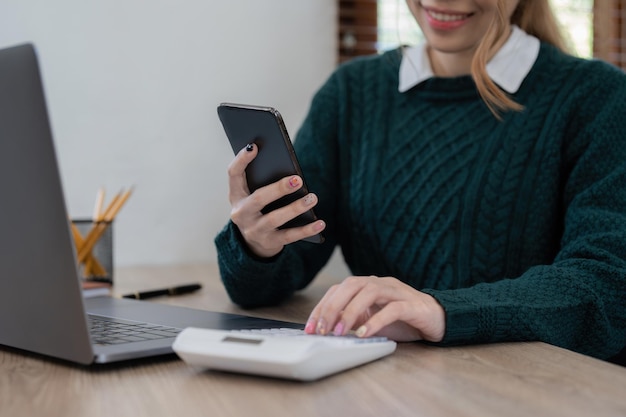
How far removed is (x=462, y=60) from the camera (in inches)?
54.8

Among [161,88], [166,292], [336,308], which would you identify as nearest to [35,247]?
[336,308]

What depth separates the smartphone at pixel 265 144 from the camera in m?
0.89

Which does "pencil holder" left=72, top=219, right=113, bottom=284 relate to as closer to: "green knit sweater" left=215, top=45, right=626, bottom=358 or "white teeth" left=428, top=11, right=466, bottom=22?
"green knit sweater" left=215, top=45, right=626, bottom=358

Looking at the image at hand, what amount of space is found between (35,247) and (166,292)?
0.61 metres

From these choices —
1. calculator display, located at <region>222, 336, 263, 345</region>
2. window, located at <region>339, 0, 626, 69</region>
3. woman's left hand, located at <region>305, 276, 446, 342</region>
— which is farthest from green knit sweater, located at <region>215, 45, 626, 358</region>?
window, located at <region>339, 0, 626, 69</region>

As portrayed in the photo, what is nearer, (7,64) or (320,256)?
(7,64)

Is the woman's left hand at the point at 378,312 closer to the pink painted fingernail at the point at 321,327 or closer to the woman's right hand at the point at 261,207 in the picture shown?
the pink painted fingernail at the point at 321,327

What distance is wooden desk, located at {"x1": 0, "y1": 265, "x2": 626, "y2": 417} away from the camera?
616 millimetres

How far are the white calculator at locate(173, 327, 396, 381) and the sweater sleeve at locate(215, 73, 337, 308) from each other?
410mm

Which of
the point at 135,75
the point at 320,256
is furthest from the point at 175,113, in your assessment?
the point at 320,256

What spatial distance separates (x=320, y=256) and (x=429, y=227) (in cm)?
20

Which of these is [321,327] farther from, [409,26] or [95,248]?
[409,26]

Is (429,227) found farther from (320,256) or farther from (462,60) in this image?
(462,60)

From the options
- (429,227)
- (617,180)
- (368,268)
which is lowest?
(368,268)
